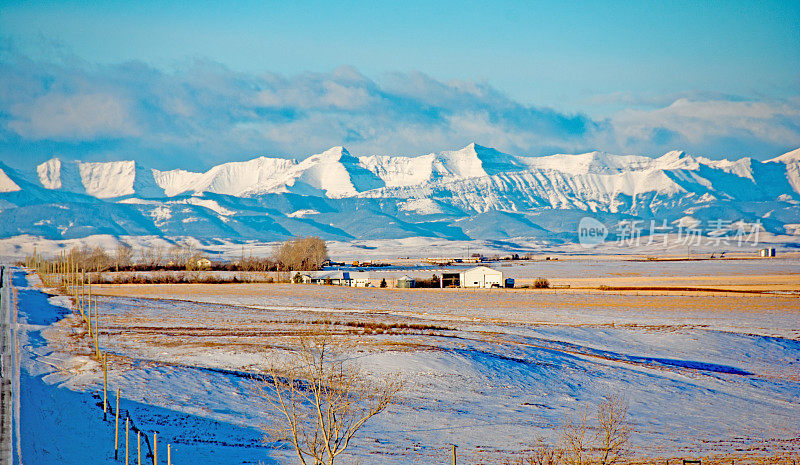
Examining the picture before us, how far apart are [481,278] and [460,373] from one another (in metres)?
67.1

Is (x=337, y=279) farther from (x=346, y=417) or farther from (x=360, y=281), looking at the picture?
(x=346, y=417)

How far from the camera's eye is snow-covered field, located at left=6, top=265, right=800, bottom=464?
28.4 metres

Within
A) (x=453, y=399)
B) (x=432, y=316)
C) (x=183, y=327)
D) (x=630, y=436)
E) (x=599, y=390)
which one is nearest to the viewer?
(x=630, y=436)

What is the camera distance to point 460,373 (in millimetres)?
39562

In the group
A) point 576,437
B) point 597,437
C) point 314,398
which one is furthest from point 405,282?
point 576,437

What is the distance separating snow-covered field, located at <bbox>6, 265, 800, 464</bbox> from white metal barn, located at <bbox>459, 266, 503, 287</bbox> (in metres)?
32.6

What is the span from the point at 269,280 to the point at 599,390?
78324 millimetres

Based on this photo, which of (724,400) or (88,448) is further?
(724,400)

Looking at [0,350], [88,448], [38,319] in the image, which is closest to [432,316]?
[38,319]

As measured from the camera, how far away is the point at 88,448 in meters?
25.0

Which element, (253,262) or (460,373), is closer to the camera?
(460,373)

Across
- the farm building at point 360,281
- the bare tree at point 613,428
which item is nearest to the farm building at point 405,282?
the farm building at point 360,281

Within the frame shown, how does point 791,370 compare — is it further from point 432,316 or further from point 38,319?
point 38,319

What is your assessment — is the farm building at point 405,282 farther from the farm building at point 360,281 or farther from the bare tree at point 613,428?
the bare tree at point 613,428
